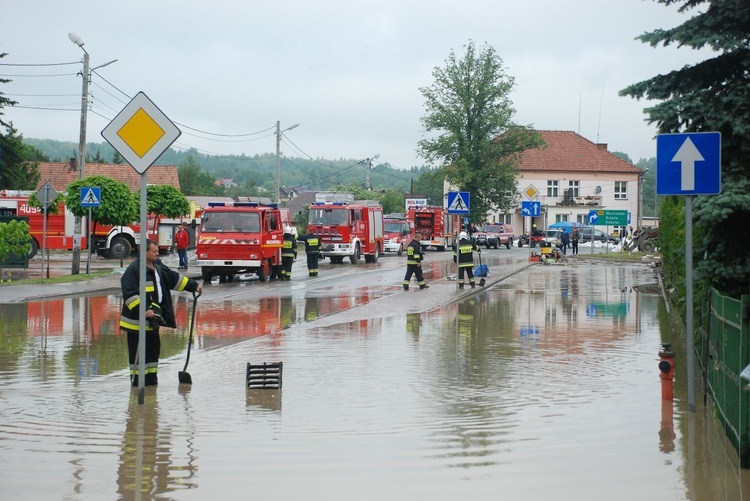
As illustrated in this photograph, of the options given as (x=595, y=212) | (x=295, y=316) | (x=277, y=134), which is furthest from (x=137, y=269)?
(x=277, y=134)

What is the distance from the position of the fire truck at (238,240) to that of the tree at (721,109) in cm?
2006

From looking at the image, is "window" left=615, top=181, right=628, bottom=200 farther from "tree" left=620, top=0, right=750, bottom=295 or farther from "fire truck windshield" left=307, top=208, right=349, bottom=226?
"tree" left=620, top=0, right=750, bottom=295

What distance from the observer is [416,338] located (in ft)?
51.5

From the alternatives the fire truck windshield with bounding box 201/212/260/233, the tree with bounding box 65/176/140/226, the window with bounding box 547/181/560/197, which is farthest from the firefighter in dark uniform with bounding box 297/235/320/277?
the window with bounding box 547/181/560/197

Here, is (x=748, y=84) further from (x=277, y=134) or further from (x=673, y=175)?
(x=277, y=134)

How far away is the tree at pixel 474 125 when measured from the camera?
7781 centimetres

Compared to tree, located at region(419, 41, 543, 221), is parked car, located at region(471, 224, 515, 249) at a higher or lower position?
lower

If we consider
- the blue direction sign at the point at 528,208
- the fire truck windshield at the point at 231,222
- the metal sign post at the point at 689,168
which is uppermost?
the blue direction sign at the point at 528,208

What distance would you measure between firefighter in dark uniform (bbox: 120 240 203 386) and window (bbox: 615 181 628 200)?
87771 millimetres

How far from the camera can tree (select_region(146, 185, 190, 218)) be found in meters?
46.9

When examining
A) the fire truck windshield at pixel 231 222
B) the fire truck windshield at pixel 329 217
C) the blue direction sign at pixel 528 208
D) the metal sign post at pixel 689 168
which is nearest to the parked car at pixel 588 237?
the fire truck windshield at pixel 329 217

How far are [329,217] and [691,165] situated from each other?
111 ft

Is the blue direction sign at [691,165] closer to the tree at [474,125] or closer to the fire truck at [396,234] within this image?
the fire truck at [396,234]

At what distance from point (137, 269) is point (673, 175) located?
18.1 ft
